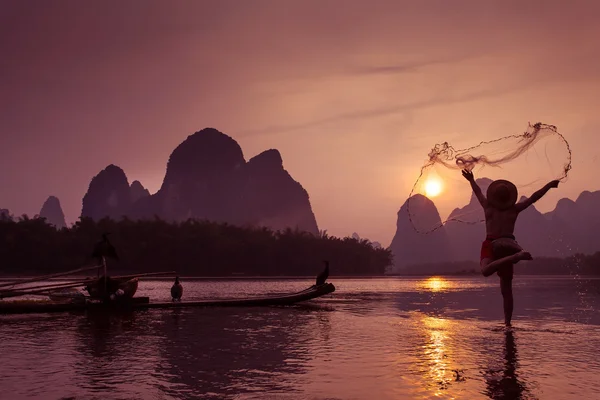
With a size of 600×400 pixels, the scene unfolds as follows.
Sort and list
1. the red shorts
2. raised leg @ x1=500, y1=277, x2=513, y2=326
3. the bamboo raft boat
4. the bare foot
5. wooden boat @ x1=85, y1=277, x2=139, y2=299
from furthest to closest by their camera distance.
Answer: wooden boat @ x1=85, y1=277, x2=139, y2=299, the bamboo raft boat, raised leg @ x1=500, y1=277, x2=513, y2=326, the red shorts, the bare foot

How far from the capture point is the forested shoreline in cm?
8356

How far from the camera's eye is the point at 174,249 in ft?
311

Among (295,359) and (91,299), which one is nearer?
(295,359)

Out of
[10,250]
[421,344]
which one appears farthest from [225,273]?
[421,344]

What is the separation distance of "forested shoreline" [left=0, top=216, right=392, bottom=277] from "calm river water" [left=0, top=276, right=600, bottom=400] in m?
68.6

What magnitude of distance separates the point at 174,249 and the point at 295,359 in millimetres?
85180

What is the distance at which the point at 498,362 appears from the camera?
11781 mm

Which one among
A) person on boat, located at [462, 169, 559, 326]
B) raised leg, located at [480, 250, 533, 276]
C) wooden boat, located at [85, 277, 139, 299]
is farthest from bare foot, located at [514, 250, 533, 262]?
wooden boat, located at [85, 277, 139, 299]

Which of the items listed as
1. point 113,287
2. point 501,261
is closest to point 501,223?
point 501,261

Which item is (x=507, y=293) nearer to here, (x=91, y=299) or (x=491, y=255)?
(x=491, y=255)

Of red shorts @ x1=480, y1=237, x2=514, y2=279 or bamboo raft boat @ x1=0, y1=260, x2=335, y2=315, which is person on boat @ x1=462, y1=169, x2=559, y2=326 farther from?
bamboo raft boat @ x1=0, y1=260, x2=335, y2=315

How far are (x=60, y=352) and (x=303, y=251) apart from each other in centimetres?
9955

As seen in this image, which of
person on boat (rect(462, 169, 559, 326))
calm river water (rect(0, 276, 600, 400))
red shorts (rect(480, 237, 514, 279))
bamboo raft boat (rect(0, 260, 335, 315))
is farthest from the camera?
bamboo raft boat (rect(0, 260, 335, 315))

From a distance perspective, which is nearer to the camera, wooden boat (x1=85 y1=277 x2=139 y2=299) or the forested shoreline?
wooden boat (x1=85 y1=277 x2=139 y2=299)
